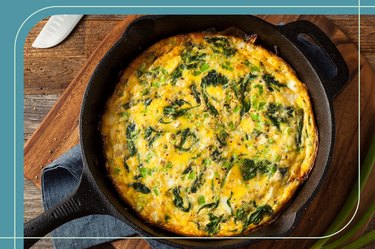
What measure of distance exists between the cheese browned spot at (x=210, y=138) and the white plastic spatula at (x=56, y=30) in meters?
0.30

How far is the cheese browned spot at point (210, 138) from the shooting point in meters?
1.33

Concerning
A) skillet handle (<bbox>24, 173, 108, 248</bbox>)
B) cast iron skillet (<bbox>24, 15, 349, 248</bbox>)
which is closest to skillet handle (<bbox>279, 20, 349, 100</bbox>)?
cast iron skillet (<bbox>24, 15, 349, 248</bbox>)

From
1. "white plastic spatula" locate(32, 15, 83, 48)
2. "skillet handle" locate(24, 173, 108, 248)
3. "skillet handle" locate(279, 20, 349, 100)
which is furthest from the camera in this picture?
"white plastic spatula" locate(32, 15, 83, 48)

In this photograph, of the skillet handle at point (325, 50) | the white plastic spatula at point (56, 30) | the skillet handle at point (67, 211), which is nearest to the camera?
the skillet handle at point (67, 211)

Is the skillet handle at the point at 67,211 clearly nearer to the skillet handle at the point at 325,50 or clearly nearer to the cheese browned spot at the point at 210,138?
the cheese browned spot at the point at 210,138

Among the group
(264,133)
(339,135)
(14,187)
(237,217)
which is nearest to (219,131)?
(264,133)

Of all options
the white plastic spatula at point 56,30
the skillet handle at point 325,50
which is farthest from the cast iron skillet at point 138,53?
the white plastic spatula at point 56,30

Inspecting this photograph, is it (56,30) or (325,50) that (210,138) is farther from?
(56,30)

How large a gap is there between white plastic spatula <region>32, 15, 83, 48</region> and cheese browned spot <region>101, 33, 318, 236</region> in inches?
11.8

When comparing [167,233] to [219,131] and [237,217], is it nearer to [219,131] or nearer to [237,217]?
[237,217]

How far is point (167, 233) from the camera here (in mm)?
1334

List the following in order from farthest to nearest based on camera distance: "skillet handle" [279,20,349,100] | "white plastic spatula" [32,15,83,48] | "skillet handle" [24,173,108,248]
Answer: "white plastic spatula" [32,15,83,48], "skillet handle" [279,20,349,100], "skillet handle" [24,173,108,248]

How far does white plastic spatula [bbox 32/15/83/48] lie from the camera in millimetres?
1559

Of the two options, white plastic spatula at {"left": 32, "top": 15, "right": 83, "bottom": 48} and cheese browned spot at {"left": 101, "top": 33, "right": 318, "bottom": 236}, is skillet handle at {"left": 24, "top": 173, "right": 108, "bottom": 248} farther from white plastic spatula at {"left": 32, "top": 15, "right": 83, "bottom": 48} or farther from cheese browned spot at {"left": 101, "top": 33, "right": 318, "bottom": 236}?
white plastic spatula at {"left": 32, "top": 15, "right": 83, "bottom": 48}
